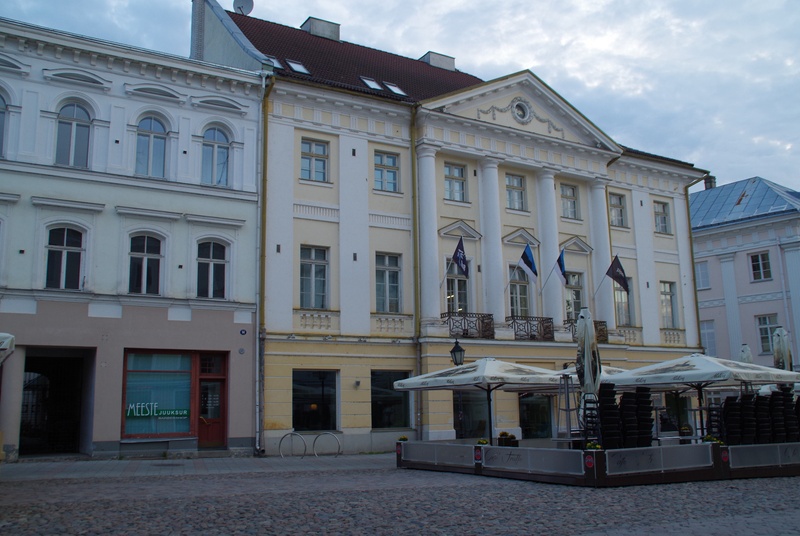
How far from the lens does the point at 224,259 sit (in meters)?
22.4

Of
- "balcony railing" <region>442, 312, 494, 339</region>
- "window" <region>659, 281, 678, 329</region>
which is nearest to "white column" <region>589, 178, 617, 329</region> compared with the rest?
"window" <region>659, 281, 678, 329</region>

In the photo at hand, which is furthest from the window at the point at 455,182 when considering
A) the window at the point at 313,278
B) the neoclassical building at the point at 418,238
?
the window at the point at 313,278

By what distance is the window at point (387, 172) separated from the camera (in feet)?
84.4

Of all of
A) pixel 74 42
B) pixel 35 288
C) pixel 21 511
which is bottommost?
pixel 21 511

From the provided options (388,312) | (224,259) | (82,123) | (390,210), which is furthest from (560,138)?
(82,123)

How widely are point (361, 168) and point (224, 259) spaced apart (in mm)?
5409

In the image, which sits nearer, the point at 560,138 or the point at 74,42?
the point at 74,42

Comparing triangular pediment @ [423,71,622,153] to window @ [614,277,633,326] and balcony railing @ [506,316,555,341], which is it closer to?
window @ [614,277,633,326]

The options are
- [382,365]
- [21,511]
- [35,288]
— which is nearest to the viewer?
[21,511]

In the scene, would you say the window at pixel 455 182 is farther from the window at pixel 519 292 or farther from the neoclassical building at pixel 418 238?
the window at pixel 519 292

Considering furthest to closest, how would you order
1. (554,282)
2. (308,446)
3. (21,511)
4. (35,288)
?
1. (554,282)
2. (308,446)
3. (35,288)
4. (21,511)

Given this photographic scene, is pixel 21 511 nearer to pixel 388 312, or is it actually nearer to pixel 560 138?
pixel 388 312

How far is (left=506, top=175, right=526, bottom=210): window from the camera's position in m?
28.2

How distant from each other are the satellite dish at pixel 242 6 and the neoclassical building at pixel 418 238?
2285 millimetres
